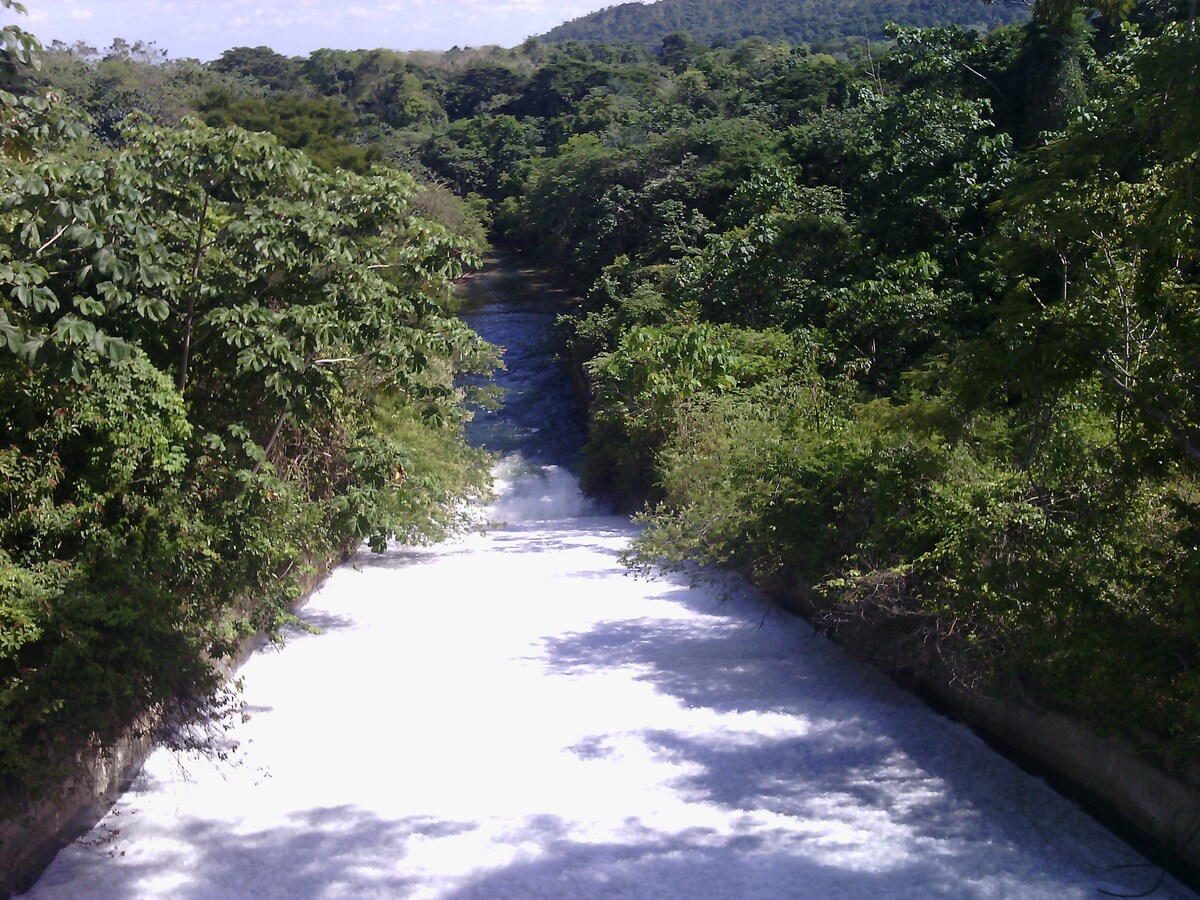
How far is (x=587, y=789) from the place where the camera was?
866 cm

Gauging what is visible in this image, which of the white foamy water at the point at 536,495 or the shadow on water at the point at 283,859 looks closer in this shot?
the shadow on water at the point at 283,859

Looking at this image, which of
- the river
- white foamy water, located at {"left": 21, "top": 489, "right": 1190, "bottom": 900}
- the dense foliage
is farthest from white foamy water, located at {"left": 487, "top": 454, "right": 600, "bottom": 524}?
the dense foliage

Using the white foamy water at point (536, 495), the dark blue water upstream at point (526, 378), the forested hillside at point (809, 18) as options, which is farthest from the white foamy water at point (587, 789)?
the forested hillside at point (809, 18)

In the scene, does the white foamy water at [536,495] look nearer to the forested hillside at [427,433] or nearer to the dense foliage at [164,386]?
the forested hillside at [427,433]

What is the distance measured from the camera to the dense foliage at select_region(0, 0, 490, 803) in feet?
21.1

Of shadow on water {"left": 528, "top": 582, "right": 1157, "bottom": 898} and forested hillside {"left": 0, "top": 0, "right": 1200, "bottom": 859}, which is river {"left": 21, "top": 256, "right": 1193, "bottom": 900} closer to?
shadow on water {"left": 528, "top": 582, "right": 1157, "bottom": 898}

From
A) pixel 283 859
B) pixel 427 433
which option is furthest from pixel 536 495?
pixel 283 859

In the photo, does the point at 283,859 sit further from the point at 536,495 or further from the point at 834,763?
the point at 536,495

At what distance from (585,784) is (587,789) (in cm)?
9

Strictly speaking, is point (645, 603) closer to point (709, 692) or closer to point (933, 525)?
point (709, 692)

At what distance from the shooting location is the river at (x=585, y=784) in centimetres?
723

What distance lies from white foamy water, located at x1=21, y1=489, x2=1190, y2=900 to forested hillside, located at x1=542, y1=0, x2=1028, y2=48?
87.4m

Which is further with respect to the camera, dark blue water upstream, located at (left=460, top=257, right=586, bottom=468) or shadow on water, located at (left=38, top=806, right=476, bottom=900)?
dark blue water upstream, located at (left=460, top=257, right=586, bottom=468)

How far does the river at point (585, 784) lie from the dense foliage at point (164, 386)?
973mm
